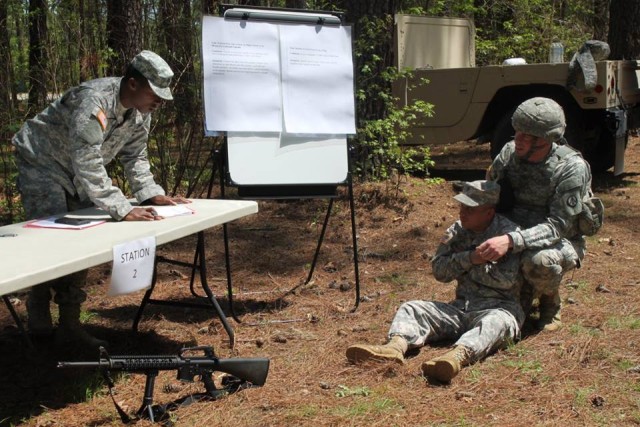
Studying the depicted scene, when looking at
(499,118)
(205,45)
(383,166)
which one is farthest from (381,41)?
(205,45)

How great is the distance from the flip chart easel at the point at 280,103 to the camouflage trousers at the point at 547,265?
1245 mm

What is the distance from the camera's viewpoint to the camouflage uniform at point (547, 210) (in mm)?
4156

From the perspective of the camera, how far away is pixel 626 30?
11.5 metres

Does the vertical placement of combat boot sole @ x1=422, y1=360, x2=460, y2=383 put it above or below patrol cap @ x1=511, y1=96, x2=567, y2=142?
below

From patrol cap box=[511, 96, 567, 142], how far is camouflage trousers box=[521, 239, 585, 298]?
0.59 metres

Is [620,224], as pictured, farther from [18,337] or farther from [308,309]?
[18,337]

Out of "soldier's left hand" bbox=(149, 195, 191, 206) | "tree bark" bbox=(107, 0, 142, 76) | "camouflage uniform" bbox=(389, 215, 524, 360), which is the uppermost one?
"tree bark" bbox=(107, 0, 142, 76)

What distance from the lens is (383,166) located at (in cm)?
791

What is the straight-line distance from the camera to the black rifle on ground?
3.15 metres

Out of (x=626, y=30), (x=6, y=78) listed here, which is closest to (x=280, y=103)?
(x=6, y=78)

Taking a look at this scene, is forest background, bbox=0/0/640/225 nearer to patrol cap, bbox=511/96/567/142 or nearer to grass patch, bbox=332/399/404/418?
patrol cap, bbox=511/96/567/142

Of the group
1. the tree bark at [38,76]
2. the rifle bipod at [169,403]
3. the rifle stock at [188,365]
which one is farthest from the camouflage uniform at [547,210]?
the tree bark at [38,76]

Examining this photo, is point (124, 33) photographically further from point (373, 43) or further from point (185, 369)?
point (185, 369)

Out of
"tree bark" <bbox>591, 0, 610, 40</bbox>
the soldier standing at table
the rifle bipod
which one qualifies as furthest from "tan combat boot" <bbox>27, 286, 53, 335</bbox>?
"tree bark" <bbox>591, 0, 610, 40</bbox>
